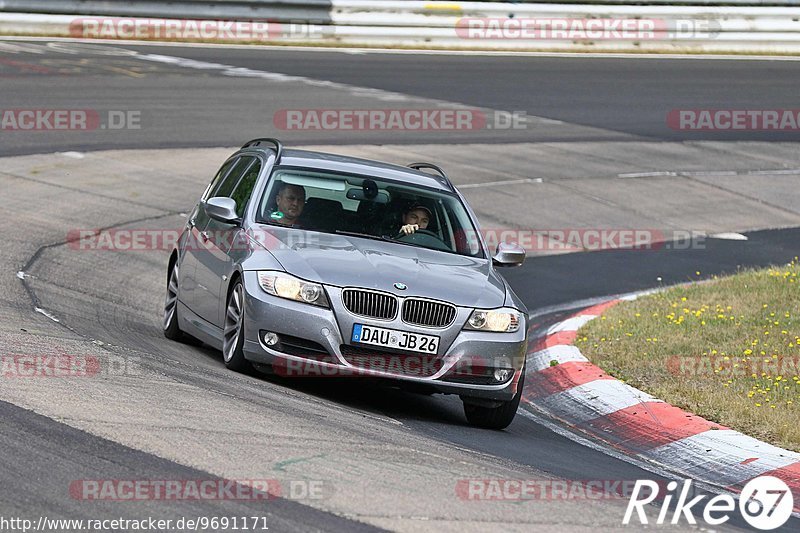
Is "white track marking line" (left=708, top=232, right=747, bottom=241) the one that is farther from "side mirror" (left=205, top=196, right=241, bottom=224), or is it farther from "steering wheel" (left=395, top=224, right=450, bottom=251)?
"side mirror" (left=205, top=196, right=241, bottom=224)

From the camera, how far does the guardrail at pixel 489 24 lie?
1129 inches

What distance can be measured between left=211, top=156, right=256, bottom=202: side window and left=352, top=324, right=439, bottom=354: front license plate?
2.49 m

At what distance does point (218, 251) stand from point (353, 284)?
5.02 feet

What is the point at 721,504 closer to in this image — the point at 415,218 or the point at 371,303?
the point at 371,303

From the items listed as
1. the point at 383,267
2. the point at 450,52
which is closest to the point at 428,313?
the point at 383,267

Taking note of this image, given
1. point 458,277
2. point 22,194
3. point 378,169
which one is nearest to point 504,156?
point 22,194

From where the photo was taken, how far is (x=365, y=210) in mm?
9852

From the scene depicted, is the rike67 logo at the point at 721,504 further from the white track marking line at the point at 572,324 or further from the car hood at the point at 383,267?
the white track marking line at the point at 572,324

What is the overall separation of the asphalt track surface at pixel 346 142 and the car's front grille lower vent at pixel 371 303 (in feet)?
2.02

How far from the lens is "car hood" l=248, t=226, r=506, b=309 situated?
8.68 metres

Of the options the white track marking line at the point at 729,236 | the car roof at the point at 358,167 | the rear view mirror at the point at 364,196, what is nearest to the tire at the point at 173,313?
the car roof at the point at 358,167

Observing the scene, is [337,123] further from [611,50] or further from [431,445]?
[431,445]

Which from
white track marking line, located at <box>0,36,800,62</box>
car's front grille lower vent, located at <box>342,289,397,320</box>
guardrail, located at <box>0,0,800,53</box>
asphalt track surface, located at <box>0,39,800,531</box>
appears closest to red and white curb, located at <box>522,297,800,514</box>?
asphalt track surface, located at <box>0,39,800,531</box>

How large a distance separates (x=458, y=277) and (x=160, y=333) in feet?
9.63
